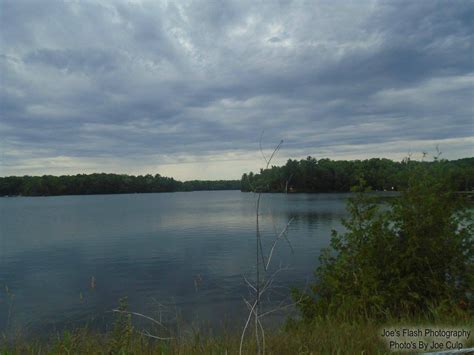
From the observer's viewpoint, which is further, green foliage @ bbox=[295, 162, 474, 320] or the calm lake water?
the calm lake water

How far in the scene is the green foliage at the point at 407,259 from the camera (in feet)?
24.1

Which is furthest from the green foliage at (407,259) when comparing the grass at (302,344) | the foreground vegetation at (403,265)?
the grass at (302,344)

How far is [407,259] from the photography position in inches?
297

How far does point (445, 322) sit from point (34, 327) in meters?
13.1

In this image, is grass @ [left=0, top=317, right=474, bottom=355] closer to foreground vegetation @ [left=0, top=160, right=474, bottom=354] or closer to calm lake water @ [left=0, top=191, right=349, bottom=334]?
foreground vegetation @ [left=0, top=160, right=474, bottom=354]

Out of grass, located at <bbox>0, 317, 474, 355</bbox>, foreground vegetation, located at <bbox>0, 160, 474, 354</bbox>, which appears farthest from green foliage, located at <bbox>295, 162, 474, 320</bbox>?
grass, located at <bbox>0, 317, 474, 355</bbox>

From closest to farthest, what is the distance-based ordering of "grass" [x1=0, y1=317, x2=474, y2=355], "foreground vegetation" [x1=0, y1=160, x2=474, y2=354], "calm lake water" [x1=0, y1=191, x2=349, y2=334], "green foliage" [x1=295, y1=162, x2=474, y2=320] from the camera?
"grass" [x1=0, y1=317, x2=474, y2=355], "foreground vegetation" [x1=0, y1=160, x2=474, y2=354], "green foliage" [x1=295, y1=162, x2=474, y2=320], "calm lake water" [x1=0, y1=191, x2=349, y2=334]

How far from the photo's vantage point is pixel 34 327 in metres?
12.4

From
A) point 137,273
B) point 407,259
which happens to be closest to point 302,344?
point 407,259

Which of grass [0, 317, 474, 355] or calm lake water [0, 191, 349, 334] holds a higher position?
grass [0, 317, 474, 355]

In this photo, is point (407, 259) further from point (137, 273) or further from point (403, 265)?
point (137, 273)

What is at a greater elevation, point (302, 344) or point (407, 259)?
point (407, 259)

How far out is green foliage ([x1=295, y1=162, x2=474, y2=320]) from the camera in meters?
7.34

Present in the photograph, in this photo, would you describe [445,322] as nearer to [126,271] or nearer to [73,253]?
[126,271]
